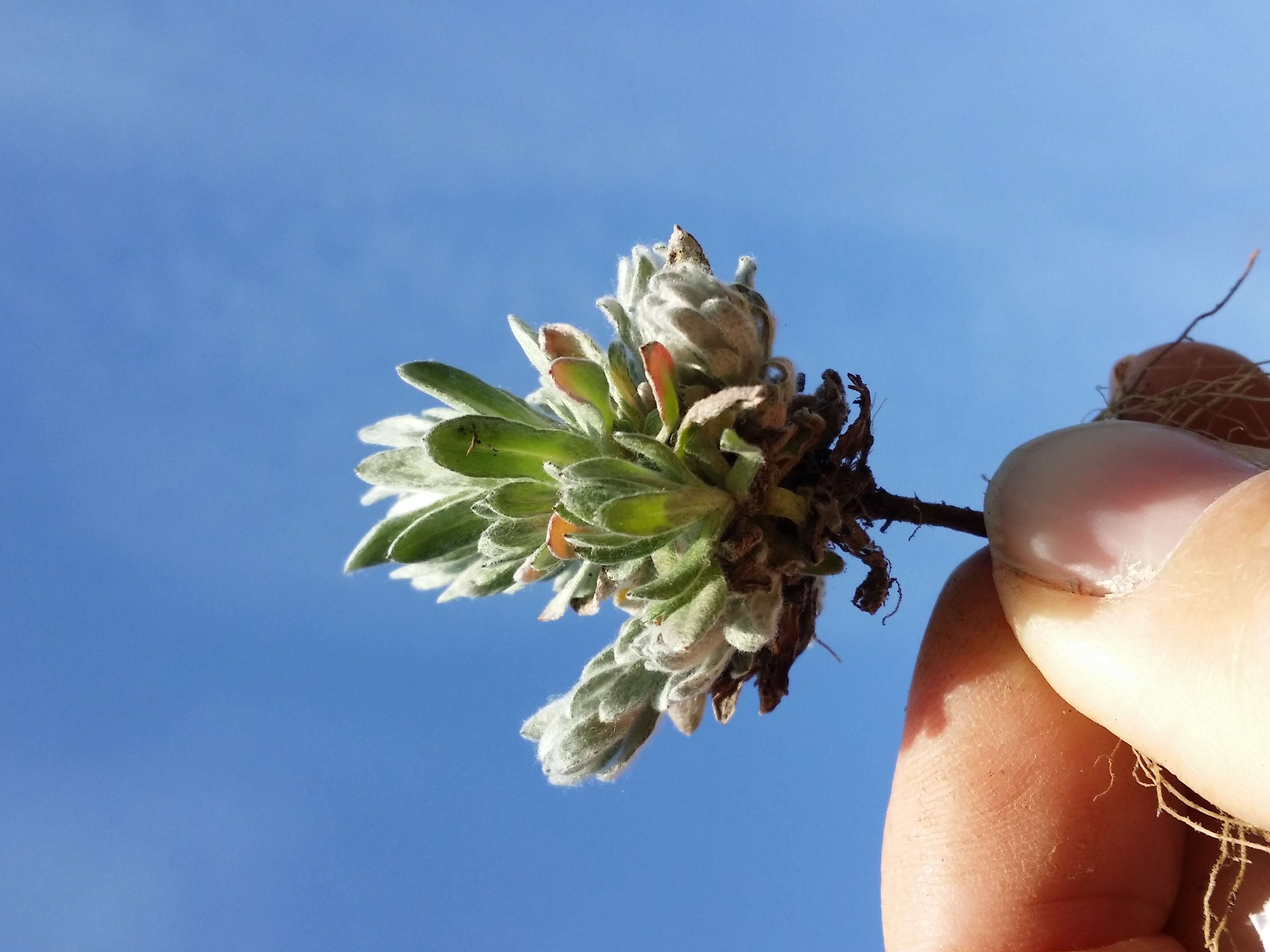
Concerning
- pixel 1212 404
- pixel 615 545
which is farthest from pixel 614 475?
pixel 1212 404

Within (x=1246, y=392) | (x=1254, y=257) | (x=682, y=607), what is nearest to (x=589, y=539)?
(x=682, y=607)

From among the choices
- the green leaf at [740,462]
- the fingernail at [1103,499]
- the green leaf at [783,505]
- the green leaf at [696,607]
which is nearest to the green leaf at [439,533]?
the green leaf at [696,607]

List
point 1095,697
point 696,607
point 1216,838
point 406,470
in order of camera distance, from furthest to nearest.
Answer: point 1216,838 < point 406,470 < point 1095,697 < point 696,607

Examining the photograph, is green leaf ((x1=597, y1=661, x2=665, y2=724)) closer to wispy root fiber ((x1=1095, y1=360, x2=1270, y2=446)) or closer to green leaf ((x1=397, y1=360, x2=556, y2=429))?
green leaf ((x1=397, y1=360, x2=556, y2=429))

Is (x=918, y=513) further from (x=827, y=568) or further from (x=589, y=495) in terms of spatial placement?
(x=589, y=495)

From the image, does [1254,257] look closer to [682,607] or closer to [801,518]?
[801,518]

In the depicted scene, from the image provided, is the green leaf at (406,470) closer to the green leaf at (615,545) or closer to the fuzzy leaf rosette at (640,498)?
the fuzzy leaf rosette at (640,498)
